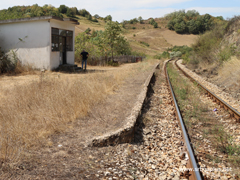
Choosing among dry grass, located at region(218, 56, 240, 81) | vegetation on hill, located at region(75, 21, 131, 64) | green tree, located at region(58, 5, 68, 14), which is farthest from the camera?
green tree, located at region(58, 5, 68, 14)

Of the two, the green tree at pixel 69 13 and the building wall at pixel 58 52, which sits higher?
the green tree at pixel 69 13

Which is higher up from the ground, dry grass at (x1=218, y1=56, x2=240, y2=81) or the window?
the window

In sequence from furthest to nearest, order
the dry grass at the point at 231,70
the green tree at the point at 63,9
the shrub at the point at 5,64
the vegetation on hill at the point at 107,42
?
1. the green tree at the point at 63,9
2. the vegetation on hill at the point at 107,42
3. the shrub at the point at 5,64
4. the dry grass at the point at 231,70

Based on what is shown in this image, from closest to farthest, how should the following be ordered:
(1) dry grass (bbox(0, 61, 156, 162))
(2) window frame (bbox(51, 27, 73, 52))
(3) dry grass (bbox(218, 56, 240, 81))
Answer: (1) dry grass (bbox(0, 61, 156, 162)), (3) dry grass (bbox(218, 56, 240, 81)), (2) window frame (bbox(51, 27, 73, 52))

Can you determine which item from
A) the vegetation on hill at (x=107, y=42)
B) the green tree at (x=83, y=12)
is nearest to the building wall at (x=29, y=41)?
the vegetation on hill at (x=107, y=42)

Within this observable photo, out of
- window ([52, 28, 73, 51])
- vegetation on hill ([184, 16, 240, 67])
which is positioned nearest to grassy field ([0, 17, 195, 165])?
window ([52, 28, 73, 51])

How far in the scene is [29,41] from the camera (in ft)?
54.7

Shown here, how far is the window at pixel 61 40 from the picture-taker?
1688 cm

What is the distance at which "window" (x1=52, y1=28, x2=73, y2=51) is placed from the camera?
1688 centimetres

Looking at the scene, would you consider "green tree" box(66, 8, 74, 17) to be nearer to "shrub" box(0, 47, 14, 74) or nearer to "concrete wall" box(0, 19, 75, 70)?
"concrete wall" box(0, 19, 75, 70)

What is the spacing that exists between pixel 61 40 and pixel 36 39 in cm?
219

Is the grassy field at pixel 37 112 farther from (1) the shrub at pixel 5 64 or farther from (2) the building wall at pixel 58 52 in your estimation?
(2) the building wall at pixel 58 52

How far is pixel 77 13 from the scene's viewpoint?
10794cm

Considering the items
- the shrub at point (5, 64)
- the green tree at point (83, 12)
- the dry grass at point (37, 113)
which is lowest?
the dry grass at point (37, 113)
